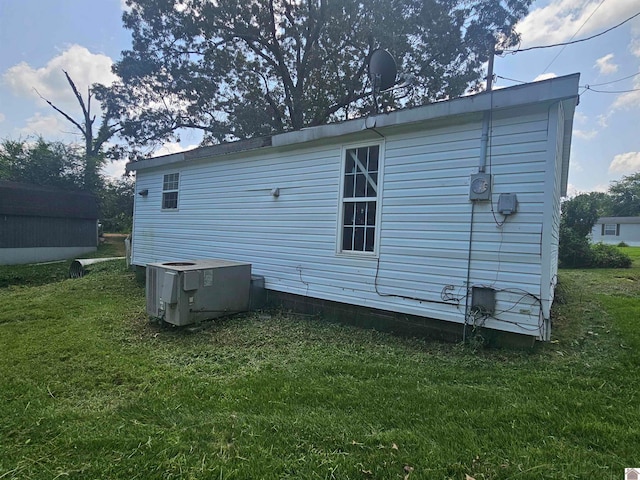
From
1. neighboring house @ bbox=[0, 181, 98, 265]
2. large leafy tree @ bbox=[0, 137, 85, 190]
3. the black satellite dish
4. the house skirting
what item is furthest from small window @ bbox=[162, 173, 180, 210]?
large leafy tree @ bbox=[0, 137, 85, 190]

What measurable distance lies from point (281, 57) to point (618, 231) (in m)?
34.2

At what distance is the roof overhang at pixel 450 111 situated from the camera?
3516 mm

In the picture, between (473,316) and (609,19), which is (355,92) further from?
(473,316)

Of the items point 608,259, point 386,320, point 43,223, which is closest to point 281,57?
point 386,320

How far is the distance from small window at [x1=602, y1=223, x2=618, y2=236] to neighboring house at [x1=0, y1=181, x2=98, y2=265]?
1600 inches

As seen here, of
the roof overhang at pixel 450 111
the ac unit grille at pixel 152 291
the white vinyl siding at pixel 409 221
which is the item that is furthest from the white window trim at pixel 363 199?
the ac unit grille at pixel 152 291

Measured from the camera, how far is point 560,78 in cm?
348

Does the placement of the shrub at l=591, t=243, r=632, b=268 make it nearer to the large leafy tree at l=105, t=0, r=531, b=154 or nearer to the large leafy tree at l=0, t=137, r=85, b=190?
the large leafy tree at l=105, t=0, r=531, b=154

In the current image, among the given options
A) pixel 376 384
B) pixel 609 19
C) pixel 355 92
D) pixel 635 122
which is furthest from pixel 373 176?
pixel 355 92

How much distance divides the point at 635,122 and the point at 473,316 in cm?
806

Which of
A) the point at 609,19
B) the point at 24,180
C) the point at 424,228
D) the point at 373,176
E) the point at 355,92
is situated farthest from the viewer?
the point at 24,180

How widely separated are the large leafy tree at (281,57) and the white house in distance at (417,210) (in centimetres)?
765

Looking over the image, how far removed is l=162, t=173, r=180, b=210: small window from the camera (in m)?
8.36

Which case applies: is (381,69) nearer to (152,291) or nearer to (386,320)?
(386,320)
